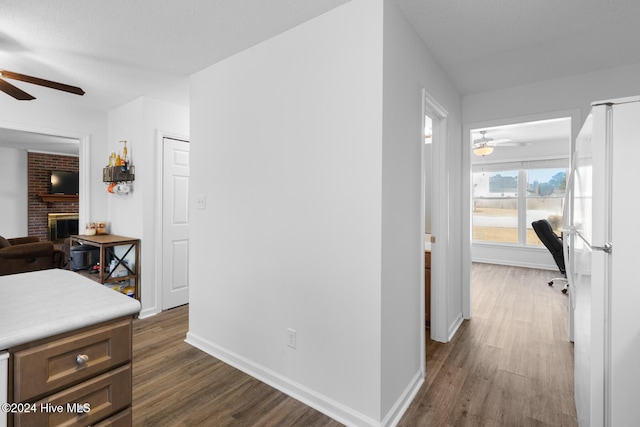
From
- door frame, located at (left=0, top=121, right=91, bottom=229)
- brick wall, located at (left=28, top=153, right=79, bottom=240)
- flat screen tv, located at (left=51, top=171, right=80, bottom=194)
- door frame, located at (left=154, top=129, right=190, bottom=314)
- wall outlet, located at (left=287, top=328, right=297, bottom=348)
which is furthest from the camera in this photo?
flat screen tv, located at (left=51, top=171, right=80, bottom=194)

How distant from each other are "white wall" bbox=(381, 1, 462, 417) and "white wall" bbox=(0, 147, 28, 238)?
8.56m

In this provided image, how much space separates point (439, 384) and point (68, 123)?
4632mm

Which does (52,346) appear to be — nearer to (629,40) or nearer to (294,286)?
(294,286)

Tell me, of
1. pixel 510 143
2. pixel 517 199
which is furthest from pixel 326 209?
pixel 517 199

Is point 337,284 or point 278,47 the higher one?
point 278,47

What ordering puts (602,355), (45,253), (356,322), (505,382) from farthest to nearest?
(45,253)
(505,382)
(356,322)
(602,355)

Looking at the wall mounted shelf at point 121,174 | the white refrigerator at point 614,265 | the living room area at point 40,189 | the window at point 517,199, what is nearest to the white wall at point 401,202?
the white refrigerator at point 614,265

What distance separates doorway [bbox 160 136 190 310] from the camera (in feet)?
11.8

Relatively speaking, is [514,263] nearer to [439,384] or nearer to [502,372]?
[502,372]

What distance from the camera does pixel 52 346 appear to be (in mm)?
935

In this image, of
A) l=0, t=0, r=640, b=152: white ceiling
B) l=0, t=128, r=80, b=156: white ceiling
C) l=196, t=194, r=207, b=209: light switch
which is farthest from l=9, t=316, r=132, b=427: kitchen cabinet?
l=0, t=128, r=80, b=156: white ceiling

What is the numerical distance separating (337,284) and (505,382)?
148 cm

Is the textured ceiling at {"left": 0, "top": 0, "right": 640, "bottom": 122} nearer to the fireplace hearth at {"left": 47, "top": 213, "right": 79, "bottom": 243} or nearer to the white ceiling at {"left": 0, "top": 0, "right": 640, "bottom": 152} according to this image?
the white ceiling at {"left": 0, "top": 0, "right": 640, "bottom": 152}

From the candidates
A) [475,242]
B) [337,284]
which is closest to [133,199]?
A: [337,284]
